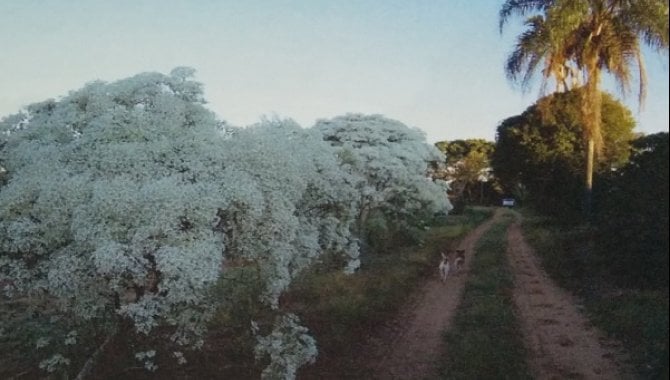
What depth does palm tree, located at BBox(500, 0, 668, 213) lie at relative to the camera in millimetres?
19875

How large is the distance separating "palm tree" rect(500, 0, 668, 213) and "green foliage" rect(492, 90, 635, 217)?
2867 millimetres

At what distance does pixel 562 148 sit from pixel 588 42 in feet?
24.0

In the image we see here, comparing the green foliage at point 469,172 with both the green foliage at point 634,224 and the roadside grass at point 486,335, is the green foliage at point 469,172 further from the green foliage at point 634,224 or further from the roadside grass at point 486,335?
the green foliage at point 634,224

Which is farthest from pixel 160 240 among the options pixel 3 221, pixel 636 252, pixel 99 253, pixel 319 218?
pixel 636 252

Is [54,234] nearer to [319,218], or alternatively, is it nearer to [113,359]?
[113,359]

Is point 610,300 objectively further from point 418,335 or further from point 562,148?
point 562,148

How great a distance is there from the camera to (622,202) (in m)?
14.0

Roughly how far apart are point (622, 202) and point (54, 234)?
11.5 m

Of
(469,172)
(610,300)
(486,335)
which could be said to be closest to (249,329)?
(486,335)

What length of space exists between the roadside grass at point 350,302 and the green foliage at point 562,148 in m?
8.12

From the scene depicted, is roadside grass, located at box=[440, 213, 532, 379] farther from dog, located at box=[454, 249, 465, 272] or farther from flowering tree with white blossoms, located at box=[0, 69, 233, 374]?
flowering tree with white blossoms, located at box=[0, 69, 233, 374]

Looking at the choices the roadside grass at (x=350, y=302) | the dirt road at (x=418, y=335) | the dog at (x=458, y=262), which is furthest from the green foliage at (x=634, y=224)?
the dog at (x=458, y=262)

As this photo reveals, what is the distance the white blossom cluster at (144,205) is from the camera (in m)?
7.00

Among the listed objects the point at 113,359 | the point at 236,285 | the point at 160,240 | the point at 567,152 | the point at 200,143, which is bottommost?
the point at 113,359
